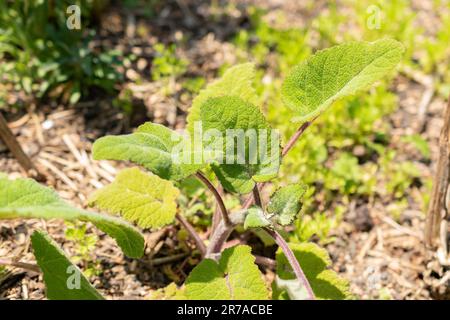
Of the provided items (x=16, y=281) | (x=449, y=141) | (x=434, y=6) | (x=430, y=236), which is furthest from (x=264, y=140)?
(x=434, y=6)

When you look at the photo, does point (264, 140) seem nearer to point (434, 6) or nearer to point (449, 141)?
point (449, 141)

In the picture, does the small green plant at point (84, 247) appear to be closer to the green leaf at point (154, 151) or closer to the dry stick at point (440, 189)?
the green leaf at point (154, 151)

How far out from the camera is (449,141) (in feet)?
5.74

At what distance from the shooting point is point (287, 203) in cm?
153

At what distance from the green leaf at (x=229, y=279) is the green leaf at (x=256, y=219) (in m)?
0.10

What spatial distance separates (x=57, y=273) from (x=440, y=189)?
1260 mm

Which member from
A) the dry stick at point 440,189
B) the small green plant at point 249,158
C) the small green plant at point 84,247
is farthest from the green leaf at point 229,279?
the dry stick at point 440,189

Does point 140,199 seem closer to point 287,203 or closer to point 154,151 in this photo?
point 154,151

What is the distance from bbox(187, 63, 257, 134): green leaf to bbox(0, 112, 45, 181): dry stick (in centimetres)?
66

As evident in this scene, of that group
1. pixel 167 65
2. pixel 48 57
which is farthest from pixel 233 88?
pixel 48 57

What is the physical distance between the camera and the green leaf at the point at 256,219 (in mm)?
1456

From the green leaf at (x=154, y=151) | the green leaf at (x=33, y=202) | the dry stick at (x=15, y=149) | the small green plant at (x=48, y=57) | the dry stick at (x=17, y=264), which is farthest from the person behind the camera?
the small green plant at (x=48, y=57)

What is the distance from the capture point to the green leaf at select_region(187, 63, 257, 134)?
1813 millimetres
